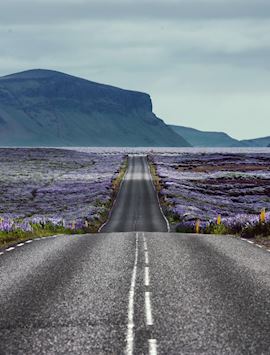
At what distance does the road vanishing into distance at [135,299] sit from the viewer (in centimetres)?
945

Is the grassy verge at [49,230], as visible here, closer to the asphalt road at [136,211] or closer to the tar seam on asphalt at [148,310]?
the asphalt road at [136,211]

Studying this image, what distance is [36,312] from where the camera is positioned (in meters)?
11.5

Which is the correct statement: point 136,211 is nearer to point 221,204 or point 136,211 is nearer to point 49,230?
point 221,204

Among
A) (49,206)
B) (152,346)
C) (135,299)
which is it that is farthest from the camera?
(49,206)

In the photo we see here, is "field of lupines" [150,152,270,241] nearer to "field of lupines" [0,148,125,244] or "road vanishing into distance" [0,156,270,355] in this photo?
"field of lupines" [0,148,125,244]

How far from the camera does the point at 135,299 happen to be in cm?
1267

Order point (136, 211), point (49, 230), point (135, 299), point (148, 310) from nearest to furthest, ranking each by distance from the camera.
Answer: point (148, 310) < point (135, 299) < point (49, 230) < point (136, 211)

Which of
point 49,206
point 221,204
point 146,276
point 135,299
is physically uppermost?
point 135,299

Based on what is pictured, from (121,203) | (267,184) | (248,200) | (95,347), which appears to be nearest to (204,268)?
(95,347)

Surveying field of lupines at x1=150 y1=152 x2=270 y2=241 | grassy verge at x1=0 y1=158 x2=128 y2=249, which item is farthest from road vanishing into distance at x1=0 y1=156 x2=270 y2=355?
field of lupines at x1=150 y1=152 x2=270 y2=241

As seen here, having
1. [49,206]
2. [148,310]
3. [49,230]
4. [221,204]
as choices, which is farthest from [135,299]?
[221,204]

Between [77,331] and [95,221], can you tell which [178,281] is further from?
[95,221]

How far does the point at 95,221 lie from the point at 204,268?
106ft

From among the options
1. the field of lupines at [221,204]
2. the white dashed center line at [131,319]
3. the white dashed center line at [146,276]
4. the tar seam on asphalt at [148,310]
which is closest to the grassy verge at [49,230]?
the field of lupines at [221,204]
